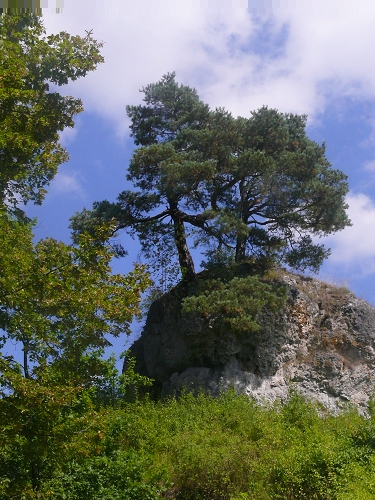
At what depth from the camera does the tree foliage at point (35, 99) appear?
9.59 meters

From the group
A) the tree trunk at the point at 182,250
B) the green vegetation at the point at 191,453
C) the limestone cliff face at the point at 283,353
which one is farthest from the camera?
the tree trunk at the point at 182,250

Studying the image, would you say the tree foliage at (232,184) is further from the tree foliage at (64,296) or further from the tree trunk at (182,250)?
the tree foliage at (64,296)

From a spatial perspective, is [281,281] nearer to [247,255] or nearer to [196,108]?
[247,255]

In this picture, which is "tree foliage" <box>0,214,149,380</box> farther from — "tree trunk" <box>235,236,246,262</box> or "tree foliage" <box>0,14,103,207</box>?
"tree trunk" <box>235,236,246,262</box>

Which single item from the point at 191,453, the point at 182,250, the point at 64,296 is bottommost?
the point at 191,453

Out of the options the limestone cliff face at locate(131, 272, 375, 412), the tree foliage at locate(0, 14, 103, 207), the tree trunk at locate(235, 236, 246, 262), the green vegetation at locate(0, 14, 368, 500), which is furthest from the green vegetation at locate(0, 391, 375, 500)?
the tree trunk at locate(235, 236, 246, 262)

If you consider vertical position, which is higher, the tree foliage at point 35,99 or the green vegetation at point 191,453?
the tree foliage at point 35,99

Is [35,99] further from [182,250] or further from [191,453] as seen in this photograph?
[182,250]

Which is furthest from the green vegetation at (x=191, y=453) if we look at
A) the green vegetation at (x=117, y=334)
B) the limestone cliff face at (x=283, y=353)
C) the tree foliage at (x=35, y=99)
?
the tree foliage at (x=35, y=99)

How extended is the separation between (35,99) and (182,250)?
933 cm

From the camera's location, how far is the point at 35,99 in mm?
10344

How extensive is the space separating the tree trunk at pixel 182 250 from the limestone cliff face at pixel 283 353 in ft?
3.21

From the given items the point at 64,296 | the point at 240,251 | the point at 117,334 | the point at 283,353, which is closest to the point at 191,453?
the point at 117,334

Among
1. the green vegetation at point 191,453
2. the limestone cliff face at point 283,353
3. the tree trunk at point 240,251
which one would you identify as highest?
the tree trunk at point 240,251
